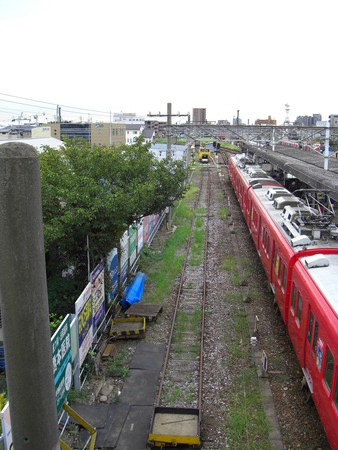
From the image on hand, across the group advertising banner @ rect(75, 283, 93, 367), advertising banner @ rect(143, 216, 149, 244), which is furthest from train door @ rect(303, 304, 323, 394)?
advertising banner @ rect(143, 216, 149, 244)

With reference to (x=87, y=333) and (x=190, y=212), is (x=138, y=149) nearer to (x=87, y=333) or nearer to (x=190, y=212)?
(x=87, y=333)

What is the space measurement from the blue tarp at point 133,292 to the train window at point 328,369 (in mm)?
6975

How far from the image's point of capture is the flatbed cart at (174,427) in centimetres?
710

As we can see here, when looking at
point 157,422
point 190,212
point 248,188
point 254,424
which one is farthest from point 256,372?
point 190,212

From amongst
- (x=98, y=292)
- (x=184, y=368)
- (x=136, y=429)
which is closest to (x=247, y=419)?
(x=136, y=429)

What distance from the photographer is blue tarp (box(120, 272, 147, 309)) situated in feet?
41.6

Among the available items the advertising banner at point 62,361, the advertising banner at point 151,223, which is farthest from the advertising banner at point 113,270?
the advertising banner at point 151,223

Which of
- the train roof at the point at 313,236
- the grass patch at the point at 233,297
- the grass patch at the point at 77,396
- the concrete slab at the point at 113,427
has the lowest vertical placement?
the concrete slab at the point at 113,427

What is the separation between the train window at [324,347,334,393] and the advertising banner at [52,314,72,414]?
404 centimetres

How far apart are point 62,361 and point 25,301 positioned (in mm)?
4746

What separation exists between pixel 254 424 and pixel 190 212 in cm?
1790

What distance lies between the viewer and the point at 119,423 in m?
7.87

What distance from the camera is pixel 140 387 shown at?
899cm

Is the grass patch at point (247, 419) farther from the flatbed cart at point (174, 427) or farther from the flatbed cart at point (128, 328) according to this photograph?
the flatbed cart at point (128, 328)
